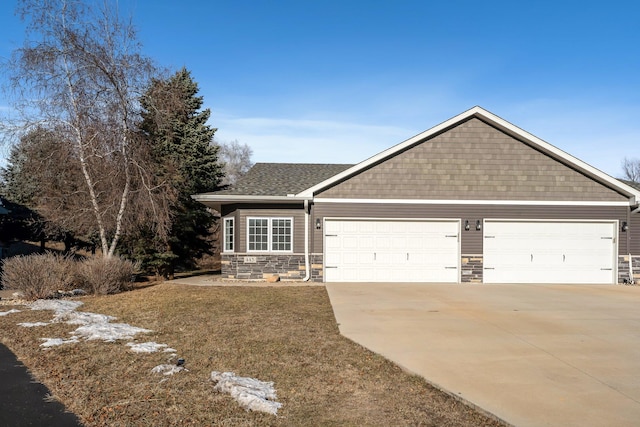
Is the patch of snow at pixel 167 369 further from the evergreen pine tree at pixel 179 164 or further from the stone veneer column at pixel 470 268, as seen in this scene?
the stone veneer column at pixel 470 268

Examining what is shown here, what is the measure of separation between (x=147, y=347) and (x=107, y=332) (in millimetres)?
1366

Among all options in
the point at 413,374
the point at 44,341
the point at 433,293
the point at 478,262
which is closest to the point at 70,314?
the point at 44,341

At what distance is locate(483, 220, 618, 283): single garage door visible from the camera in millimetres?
14680

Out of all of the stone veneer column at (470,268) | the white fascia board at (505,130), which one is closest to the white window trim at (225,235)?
the white fascia board at (505,130)

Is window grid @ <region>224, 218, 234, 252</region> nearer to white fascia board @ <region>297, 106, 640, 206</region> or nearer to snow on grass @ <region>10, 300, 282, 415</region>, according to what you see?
white fascia board @ <region>297, 106, 640, 206</region>

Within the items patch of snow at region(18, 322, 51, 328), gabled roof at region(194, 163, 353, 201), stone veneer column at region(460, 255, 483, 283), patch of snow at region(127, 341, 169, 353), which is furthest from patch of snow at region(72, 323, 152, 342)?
stone veneer column at region(460, 255, 483, 283)

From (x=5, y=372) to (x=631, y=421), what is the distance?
6.88 metres

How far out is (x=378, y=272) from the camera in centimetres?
1458

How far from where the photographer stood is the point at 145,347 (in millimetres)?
6363

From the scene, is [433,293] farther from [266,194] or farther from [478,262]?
[266,194]

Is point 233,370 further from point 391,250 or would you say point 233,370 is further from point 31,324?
point 391,250

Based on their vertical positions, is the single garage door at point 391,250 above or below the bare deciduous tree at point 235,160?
below

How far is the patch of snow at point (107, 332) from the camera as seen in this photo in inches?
275

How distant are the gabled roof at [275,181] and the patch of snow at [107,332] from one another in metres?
6.95
